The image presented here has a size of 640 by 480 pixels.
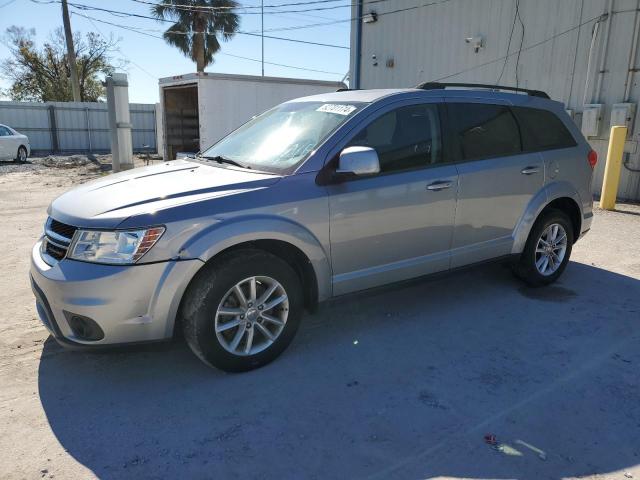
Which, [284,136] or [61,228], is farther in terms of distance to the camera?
[284,136]

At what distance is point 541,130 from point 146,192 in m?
3.61

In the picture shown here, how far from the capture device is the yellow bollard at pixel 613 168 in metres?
9.40

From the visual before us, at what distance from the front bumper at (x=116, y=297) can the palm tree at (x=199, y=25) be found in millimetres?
27909

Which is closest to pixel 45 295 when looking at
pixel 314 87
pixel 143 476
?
pixel 143 476

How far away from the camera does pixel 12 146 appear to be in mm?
18734

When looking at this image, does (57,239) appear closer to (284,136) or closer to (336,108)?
Result: (284,136)

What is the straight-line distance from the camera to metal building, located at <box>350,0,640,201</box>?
988 cm

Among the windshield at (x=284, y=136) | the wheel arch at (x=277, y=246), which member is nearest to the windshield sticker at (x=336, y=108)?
the windshield at (x=284, y=136)

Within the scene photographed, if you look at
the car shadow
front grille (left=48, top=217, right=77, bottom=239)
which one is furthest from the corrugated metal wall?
the car shadow

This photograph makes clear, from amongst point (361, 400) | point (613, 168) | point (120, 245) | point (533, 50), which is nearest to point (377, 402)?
point (361, 400)

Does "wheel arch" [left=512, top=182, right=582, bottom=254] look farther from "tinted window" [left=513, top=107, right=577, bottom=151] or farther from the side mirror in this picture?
the side mirror

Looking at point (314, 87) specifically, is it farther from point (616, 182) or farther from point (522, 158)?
point (522, 158)

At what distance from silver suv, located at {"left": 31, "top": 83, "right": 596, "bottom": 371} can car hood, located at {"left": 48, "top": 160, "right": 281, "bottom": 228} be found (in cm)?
1

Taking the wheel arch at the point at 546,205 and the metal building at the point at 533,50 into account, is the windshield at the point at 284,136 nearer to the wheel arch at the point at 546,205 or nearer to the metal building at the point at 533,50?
the wheel arch at the point at 546,205
